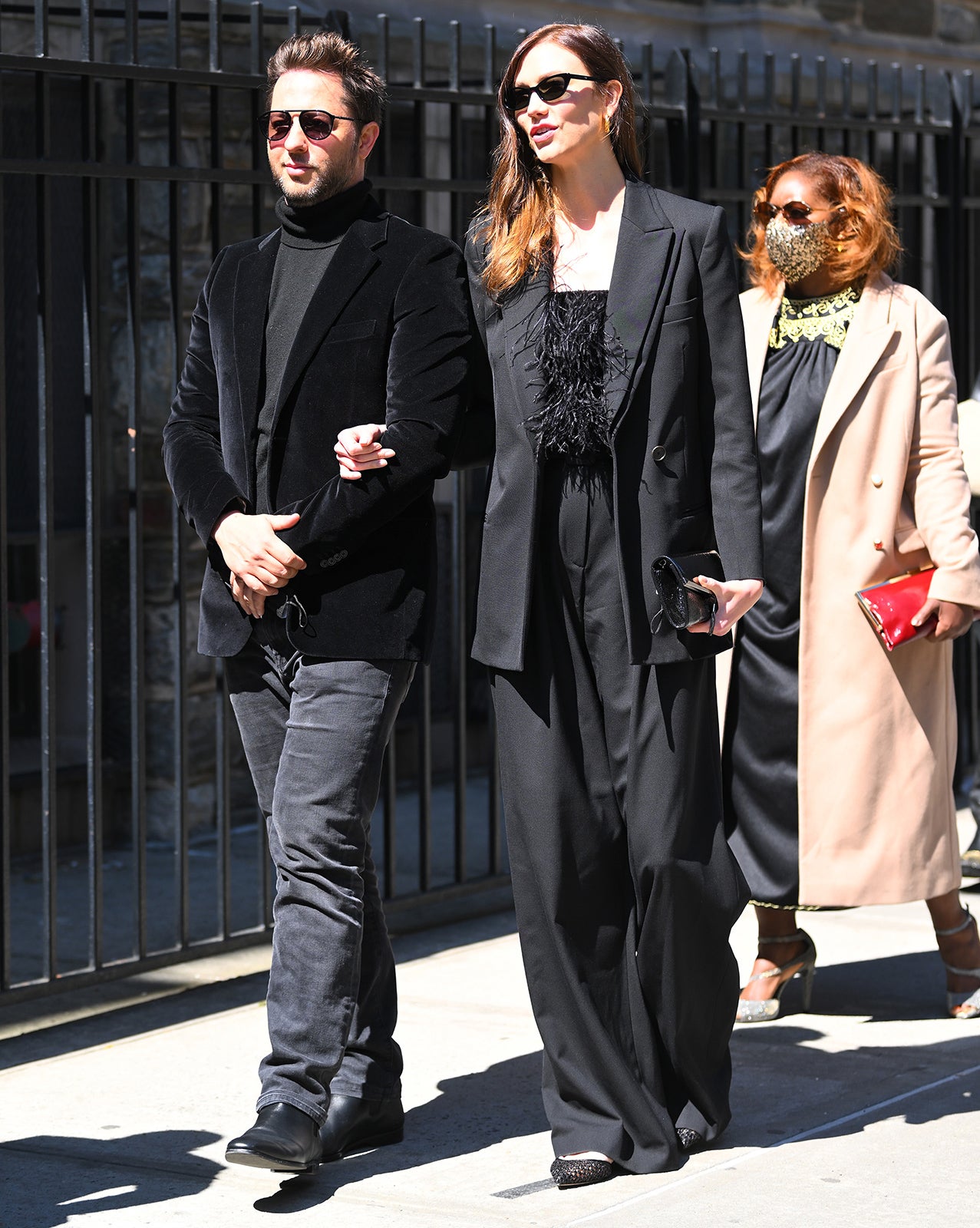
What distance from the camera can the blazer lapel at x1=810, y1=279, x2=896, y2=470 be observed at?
15.7 ft

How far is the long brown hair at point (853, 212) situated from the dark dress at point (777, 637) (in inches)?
3.1

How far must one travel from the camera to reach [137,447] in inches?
201

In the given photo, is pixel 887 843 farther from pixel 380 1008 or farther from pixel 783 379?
pixel 380 1008

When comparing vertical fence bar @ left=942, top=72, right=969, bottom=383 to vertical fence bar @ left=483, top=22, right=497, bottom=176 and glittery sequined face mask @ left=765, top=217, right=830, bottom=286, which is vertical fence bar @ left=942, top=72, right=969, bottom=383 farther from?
glittery sequined face mask @ left=765, top=217, right=830, bottom=286

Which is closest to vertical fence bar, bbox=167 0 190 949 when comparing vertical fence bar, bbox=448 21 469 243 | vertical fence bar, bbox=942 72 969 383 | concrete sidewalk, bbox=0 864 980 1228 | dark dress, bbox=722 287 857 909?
concrete sidewalk, bbox=0 864 980 1228

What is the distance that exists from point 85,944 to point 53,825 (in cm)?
112

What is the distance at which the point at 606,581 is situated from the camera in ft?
12.6

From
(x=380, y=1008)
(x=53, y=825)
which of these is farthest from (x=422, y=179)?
(x=380, y=1008)

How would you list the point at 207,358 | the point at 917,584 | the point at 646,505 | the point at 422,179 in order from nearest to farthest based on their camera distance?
the point at 646,505
the point at 207,358
the point at 917,584
the point at 422,179

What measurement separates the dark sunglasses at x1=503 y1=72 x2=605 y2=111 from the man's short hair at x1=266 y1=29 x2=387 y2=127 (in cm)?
29

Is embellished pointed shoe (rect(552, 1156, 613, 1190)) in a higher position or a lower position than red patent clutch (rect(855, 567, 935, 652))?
lower

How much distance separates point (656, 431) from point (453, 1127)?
144cm

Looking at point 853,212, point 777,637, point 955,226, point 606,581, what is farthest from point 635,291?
point 955,226

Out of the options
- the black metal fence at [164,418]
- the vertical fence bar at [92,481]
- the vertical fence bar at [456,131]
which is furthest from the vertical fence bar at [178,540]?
the vertical fence bar at [456,131]
